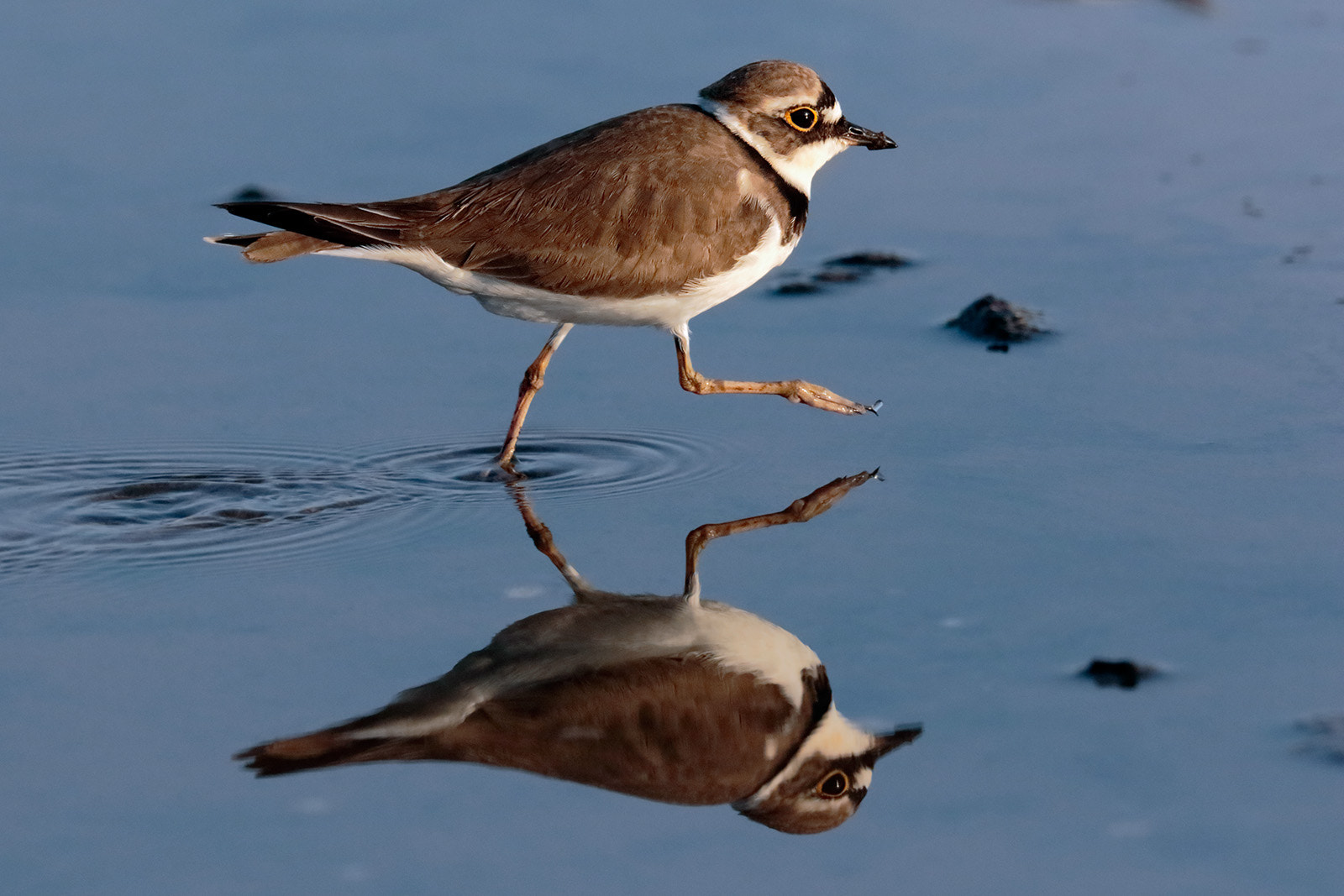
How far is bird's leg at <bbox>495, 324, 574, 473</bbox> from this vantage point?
5949mm

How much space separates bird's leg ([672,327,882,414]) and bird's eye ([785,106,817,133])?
3.04 ft

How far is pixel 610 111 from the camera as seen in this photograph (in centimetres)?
875

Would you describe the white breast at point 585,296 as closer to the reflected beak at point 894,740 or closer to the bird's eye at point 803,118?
the bird's eye at point 803,118

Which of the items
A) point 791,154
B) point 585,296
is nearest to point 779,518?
point 585,296

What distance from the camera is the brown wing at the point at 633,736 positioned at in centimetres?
396

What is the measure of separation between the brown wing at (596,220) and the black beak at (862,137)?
84 centimetres

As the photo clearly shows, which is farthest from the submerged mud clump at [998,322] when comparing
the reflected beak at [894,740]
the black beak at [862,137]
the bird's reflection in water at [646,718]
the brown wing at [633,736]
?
the reflected beak at [894,740]

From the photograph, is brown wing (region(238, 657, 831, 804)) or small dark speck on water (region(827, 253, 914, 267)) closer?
brown wing (region(238, 657, 831, 804))

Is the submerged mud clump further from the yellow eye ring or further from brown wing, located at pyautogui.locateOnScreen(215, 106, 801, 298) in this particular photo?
brown wing, located at pyautogui.locateOnScreen(215, 106, 801, 298)

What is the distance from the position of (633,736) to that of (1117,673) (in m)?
1.30

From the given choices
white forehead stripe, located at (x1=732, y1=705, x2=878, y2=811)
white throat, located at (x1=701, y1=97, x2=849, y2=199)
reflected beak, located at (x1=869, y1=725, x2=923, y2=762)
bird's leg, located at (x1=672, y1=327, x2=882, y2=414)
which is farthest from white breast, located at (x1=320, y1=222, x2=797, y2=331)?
reflected beak, located at (x1=869, y1=725, x2=923, y2=762)

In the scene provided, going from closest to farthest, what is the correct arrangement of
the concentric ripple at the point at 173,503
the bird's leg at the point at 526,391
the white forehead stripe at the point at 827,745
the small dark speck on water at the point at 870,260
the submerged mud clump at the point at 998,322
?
the white forehead stripe at the point at 827,745 → the concentric ripple at the point at 173,503 → the bird's leg at the point at 526,391 → the submerged mud clump at the point at 998,322 → the small dark speck on water at the point at 870,260

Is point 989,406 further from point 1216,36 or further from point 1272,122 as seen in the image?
point 1216,36

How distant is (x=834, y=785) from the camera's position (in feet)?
13.0
